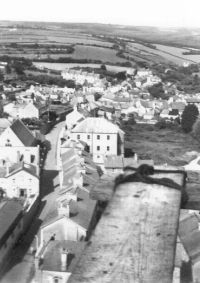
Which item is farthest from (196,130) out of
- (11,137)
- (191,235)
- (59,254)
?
(59,254)

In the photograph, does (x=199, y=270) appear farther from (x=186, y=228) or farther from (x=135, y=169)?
(x=135, y=169)

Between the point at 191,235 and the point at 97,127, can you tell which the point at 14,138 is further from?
the point at 191,235

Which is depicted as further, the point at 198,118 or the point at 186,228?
the point at 198,118

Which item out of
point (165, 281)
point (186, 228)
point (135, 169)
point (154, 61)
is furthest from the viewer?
point (154, 61)

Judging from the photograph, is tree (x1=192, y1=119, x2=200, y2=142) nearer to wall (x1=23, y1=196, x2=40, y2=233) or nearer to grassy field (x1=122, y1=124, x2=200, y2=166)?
grassy field (x1=122, y1=124, x2=200, y2=166)

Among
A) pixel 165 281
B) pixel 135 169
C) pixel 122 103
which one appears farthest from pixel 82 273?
pixel 122 103

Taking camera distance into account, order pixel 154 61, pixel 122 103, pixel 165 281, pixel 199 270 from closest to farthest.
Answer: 1. pixel 165 281
2. pixel 199 270
3. pixel 122 103
4. pixel 154 61

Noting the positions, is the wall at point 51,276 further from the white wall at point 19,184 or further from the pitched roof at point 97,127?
the pitched roof at point 97,127

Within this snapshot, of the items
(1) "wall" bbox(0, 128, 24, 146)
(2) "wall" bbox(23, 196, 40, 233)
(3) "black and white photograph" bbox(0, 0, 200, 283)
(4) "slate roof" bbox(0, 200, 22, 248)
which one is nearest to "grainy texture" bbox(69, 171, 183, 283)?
(3) "black and white photograph" bbox(0, 0, 200, 283)
